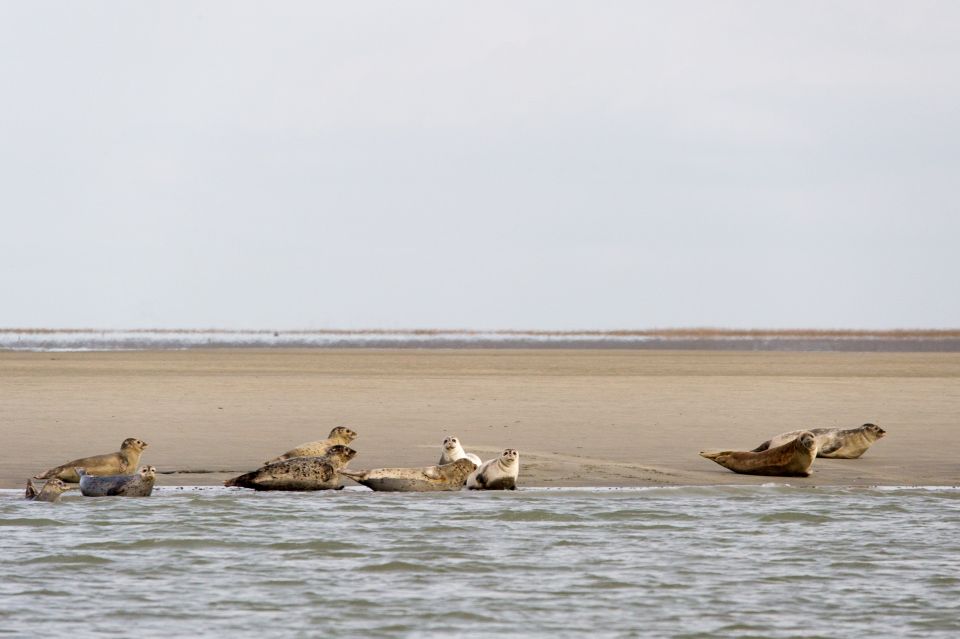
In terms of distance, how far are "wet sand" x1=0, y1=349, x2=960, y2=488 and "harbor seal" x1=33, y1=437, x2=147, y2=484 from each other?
41 centimetres

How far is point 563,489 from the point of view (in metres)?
13.3

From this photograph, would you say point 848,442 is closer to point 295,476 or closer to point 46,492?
point 295,476

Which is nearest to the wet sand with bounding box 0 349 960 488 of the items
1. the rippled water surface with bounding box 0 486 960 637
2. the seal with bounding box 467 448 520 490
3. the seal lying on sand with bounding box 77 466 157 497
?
the seal with bounding box 467 448 520 490

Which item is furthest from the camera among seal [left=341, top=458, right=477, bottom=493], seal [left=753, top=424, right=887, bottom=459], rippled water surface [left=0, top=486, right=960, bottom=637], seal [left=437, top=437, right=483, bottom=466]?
seal [left=753, top=424, right=887, bottom=459]

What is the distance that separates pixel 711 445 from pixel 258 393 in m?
10.6

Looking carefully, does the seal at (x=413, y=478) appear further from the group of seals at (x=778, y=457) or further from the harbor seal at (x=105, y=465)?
the group of seals at (x=778, y=457)

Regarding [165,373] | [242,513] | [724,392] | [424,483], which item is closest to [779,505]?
[424,483]

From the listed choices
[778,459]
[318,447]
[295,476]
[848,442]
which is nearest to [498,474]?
[295,476]

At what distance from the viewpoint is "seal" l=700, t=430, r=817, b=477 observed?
14234 mm

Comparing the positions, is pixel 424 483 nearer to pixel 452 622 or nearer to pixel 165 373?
pixel 452 622

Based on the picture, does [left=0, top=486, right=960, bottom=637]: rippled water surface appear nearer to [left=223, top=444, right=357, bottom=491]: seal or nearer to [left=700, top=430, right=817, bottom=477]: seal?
[left=223, top=444, right=357, bottom=491]: seal

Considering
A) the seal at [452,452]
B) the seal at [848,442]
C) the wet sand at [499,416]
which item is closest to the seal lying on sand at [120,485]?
the wet sand at [499,416]

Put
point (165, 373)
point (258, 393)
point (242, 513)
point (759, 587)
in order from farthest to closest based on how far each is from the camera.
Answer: point (165, 373), point (258, 393), point (242, 513), point (759, 587)

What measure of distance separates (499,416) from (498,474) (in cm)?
682
